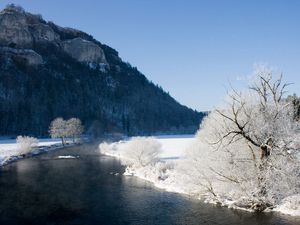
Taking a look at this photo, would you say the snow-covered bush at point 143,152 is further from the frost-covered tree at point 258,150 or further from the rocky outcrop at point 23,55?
the rocky outcrop at point 23,55

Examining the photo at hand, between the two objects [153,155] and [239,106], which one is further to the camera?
[153,155]

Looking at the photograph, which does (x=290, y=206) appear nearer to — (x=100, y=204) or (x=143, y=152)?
(x=100, y=204)

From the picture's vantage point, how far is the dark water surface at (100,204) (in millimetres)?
29000

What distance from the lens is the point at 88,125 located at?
171125 millimetres

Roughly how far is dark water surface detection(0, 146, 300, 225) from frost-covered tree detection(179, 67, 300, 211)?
227cm

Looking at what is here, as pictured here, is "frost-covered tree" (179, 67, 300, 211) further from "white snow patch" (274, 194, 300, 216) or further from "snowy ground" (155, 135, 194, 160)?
"snowy ground" (155, 135, 194, 160)

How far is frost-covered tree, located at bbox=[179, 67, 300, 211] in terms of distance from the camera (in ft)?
98.6

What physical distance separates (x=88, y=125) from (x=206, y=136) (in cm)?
13858

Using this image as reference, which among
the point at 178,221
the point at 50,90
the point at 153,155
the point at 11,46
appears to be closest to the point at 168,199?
the point at 178,221

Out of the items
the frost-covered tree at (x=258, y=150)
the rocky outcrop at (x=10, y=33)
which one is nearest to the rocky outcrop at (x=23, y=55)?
the rocky outcrop at (x=10, y=33)

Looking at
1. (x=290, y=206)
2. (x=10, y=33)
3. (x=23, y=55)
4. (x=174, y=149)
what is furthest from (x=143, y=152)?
(x=10, y=33)

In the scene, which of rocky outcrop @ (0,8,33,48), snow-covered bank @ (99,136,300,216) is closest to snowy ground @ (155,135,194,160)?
snow-covered bank @ (99,136,300,216)

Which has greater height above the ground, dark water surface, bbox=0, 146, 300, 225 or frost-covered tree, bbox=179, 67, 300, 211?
frost-covered tree, bbox=179, 67, 300, 211

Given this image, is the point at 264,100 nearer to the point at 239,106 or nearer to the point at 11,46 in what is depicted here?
the point at 239,106
